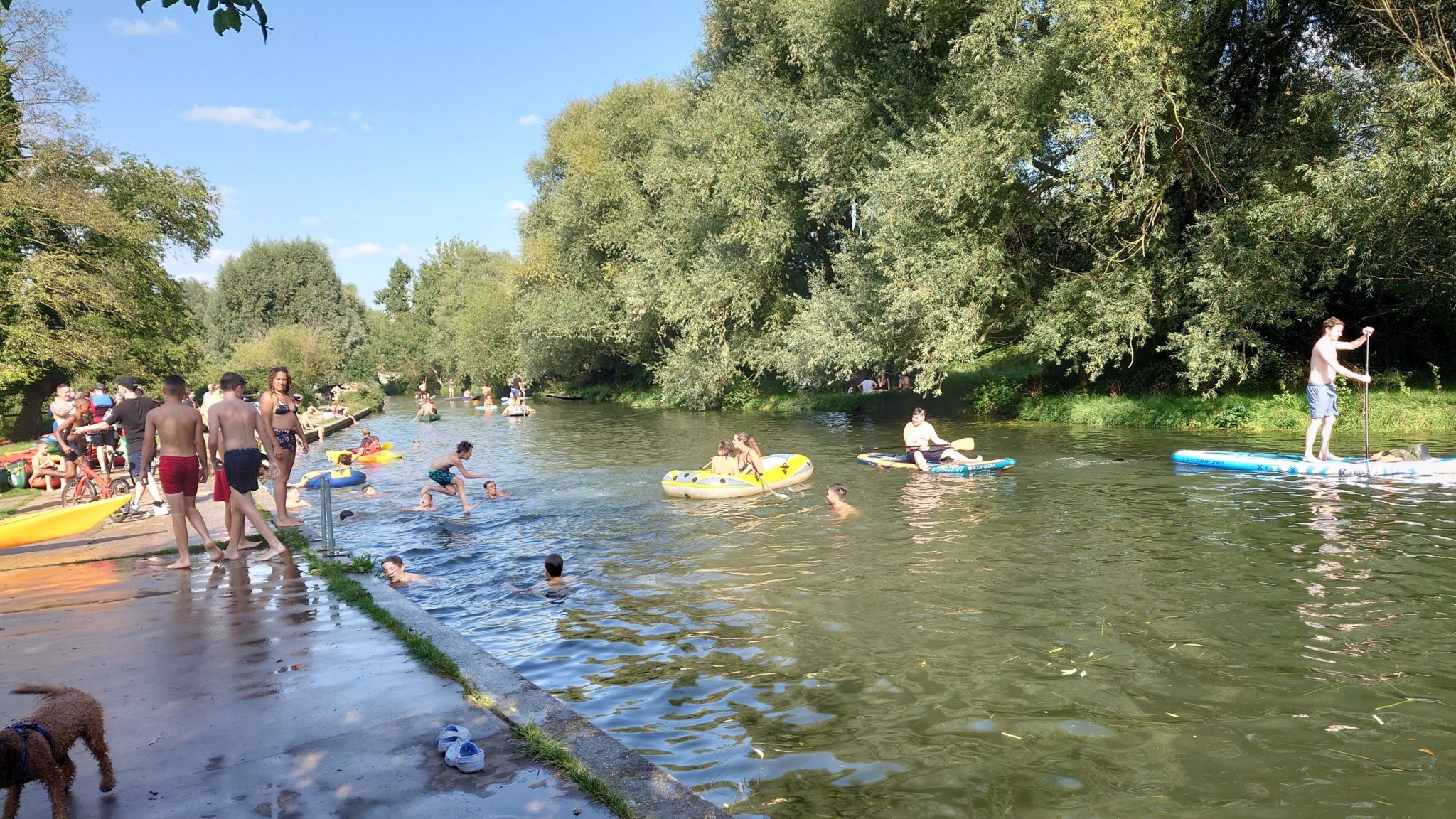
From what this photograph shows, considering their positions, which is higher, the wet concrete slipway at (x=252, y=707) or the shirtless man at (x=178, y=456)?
the shirtless man at (x=178, y=456)

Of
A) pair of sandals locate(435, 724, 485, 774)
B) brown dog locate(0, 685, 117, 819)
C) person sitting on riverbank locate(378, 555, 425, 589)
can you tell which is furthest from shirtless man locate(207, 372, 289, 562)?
pair of sandals locate(435, 724, 485, 774)

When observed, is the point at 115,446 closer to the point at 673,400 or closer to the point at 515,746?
the point at 515,746

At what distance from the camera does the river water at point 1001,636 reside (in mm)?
4645

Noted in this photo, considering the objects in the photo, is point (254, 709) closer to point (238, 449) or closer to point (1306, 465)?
point (238, 449)

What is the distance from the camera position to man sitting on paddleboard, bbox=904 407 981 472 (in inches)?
633

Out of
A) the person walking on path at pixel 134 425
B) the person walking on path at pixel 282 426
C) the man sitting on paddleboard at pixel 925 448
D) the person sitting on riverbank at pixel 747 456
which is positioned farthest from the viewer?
the man sitting on paddleboard at pixel 925 448

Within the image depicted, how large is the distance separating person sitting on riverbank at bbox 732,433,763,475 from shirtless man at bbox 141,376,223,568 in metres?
7.67

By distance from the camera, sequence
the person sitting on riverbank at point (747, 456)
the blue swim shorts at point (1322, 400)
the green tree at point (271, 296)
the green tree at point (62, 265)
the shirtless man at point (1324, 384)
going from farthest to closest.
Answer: the green tree at point (271, 296) → the green tree at point (62, 265) → the person sitting on riverbank at point (747, 456) → the blue swim shorts at point (1322, 400) → the shirtless man at point (1324, 384)

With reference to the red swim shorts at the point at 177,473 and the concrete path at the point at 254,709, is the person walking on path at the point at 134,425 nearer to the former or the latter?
the red swim shorts at the point at 177,473

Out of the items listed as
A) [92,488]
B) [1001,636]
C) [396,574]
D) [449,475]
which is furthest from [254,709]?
[92,488]

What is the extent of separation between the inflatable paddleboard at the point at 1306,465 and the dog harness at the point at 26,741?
14.9 meters

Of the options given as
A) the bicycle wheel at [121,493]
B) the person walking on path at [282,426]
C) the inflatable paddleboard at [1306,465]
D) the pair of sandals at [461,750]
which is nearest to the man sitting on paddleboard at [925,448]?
the inflatable paddleboard at [1306,465]

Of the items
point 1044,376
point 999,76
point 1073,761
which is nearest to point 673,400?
point 1044,376

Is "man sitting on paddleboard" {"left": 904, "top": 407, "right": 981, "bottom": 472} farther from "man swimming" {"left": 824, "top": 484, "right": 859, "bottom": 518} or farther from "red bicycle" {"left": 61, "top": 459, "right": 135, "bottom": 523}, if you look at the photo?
"red bicycle" {"left": 61, "top": 459, "right": 135, "bottom": 523}
